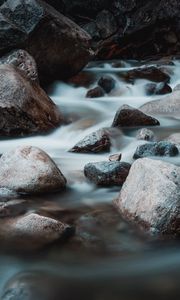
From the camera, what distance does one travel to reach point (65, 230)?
3654 mm

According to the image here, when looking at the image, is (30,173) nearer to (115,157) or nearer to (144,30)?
(115,157)

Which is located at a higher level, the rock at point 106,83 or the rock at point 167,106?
the rock at point 167,106

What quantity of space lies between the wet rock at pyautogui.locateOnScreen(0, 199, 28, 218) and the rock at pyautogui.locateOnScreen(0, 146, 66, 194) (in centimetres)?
24

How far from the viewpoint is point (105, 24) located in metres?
16.5

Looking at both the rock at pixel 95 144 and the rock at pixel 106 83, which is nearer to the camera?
the rock at pixel 95 144

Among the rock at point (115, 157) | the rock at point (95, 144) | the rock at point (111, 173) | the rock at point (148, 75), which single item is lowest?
the rock at point (148, 75)

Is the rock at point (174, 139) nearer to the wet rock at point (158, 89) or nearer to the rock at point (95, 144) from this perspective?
the rock at point (95, 144)

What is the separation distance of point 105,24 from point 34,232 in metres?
13.9

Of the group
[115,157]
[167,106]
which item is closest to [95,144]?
[115,157]

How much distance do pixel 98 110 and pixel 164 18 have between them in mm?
8155

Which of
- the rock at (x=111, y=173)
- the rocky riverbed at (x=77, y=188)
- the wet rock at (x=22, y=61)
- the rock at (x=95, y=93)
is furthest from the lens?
the rock at (x=95, y=93)

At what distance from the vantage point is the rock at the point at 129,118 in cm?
754

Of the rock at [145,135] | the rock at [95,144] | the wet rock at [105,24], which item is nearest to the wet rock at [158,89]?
the rock at [145,135]

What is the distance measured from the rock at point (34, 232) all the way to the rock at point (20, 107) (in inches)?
147
